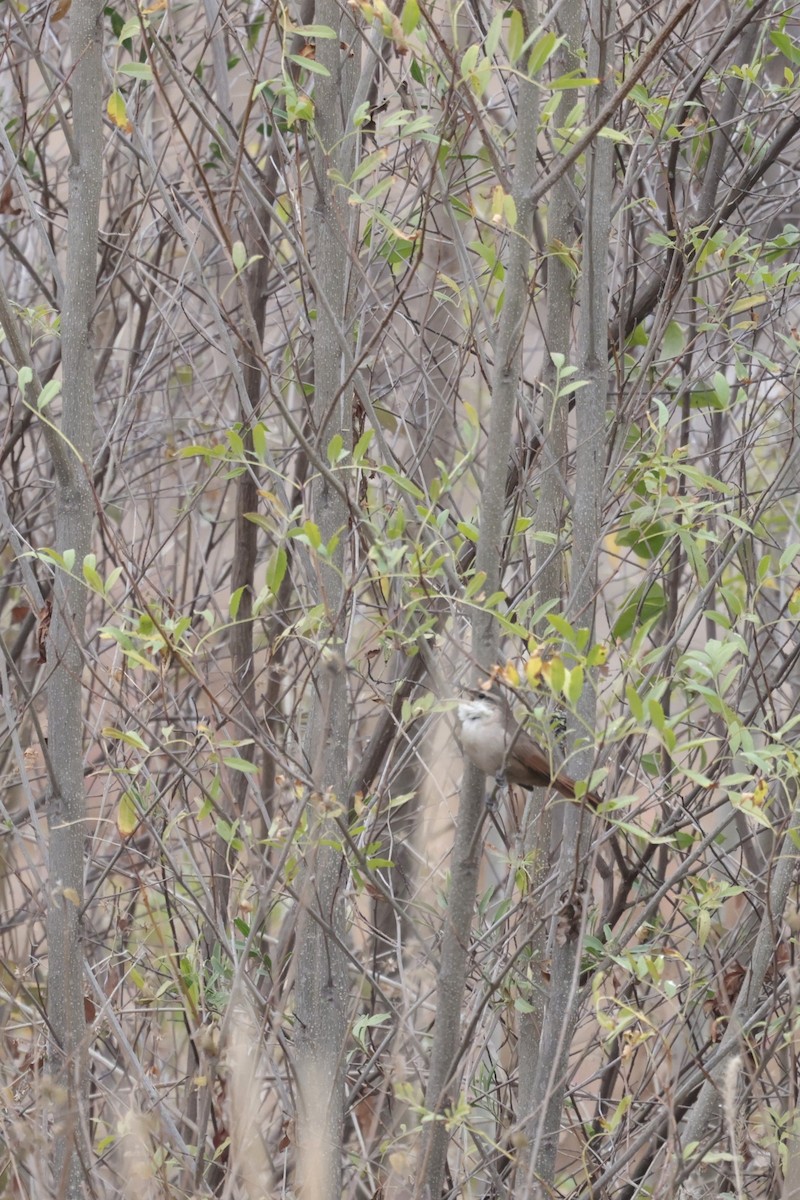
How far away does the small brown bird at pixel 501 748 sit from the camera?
2.28 metres

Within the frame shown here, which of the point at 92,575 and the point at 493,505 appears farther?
the point at 92,575

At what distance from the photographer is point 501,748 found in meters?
2.60

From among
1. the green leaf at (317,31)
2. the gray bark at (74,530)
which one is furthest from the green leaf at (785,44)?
the gray bark at (74,530)

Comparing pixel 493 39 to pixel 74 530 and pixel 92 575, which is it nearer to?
pixel 92 575

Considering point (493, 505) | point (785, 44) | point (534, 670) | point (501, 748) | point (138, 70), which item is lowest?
point (501, 748)

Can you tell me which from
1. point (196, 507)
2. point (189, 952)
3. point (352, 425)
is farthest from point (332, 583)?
point (196, 507)

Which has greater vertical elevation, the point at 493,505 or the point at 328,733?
the point at 493,505

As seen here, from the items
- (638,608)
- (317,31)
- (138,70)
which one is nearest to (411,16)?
(317,31)

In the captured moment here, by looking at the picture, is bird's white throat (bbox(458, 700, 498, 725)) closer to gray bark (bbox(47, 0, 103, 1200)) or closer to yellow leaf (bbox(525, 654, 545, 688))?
yellow leaf (bbox(525, 654, 545, 688))

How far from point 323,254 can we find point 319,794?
1311mm

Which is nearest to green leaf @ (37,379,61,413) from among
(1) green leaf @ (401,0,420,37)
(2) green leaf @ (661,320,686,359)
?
(1) green leaf @ (401,0,420,37)

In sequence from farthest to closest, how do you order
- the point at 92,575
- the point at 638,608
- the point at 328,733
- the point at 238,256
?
the point at 638,608 → the point at 328,733 → the point at 238,256 → the point at 92,575

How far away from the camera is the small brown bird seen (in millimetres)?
2279

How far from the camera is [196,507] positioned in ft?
13.7
